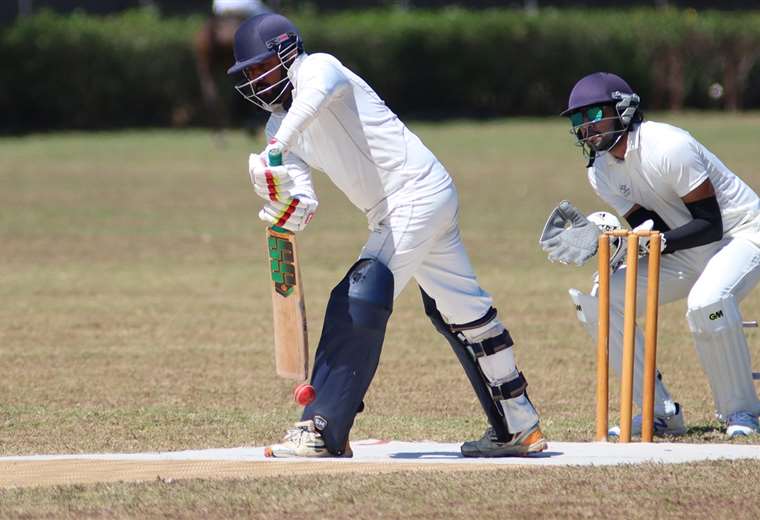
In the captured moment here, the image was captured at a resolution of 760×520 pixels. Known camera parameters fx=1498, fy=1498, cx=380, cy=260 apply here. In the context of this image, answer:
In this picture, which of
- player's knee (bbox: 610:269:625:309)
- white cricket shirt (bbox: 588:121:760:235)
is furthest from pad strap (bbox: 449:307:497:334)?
white cricket shirt (bbox: 588:121:760:235)

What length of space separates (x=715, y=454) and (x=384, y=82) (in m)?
30.7

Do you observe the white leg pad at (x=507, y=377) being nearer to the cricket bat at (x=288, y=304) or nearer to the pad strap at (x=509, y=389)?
the pad strap at (x=509, y=389)

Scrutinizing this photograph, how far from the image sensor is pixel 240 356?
1028 centimetres

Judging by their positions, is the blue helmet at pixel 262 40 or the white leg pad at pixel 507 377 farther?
the white leg pad at pixel 507 377

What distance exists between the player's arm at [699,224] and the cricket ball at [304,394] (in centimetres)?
198

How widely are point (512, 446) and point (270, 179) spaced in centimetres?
170

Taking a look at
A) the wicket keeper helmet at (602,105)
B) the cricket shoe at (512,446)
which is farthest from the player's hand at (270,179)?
the wicket keeper helmet at (602,105)

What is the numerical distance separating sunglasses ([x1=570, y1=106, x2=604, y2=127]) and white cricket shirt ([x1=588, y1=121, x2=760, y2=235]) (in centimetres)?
20

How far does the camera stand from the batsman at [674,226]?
739 cm

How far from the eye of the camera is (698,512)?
5645mm

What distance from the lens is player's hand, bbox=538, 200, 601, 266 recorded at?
7.29m

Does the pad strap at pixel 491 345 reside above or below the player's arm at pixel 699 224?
below

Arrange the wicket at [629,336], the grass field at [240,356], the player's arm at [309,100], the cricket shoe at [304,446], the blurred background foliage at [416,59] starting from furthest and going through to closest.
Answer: the blurred background foliage at [416,59]
the wicket at [629,336]
the cricket shoe at [304,446]
the player's arm at [309,100]
the grass field at [240,356]

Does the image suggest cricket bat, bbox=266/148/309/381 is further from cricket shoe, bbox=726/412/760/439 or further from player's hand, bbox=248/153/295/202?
cricket shoe, bbox=726/412/760/439
